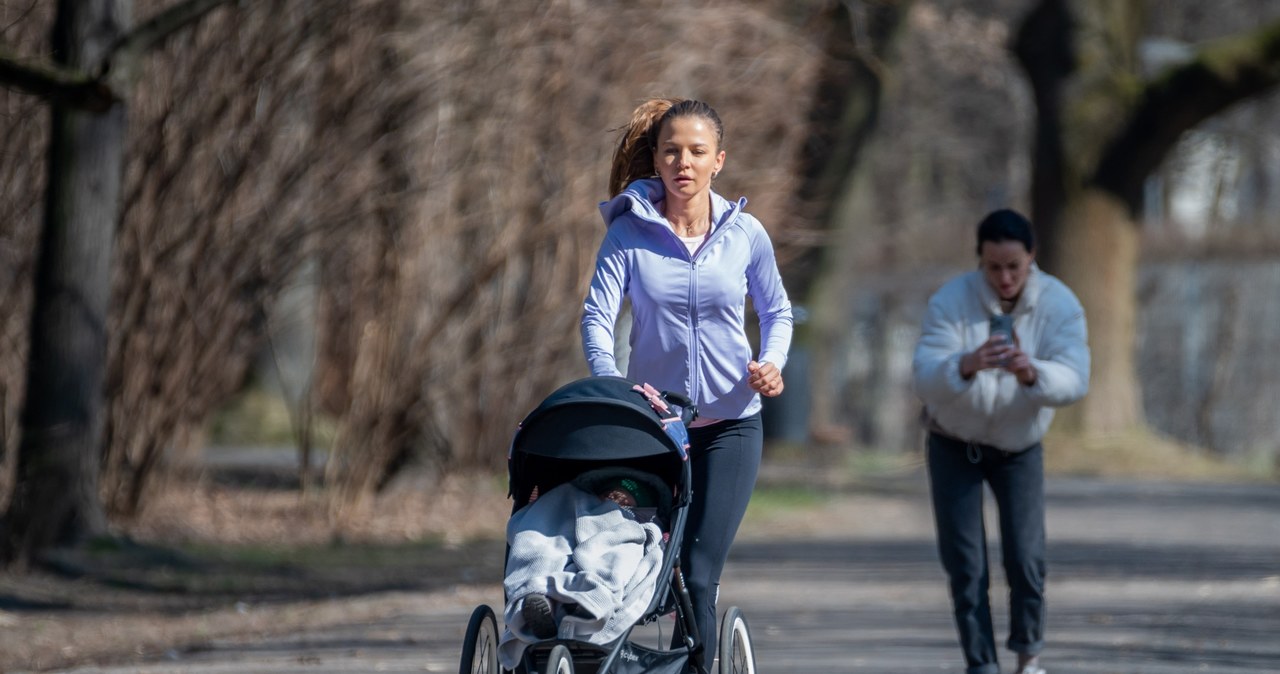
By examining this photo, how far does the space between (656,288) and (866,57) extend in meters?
8.91

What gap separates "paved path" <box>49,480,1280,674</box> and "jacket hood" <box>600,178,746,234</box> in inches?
107

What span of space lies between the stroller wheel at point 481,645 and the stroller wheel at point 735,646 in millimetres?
663

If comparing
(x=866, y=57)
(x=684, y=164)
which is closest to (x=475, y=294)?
(x=866, y=57)

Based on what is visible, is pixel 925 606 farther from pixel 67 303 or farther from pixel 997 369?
pixel 67 303

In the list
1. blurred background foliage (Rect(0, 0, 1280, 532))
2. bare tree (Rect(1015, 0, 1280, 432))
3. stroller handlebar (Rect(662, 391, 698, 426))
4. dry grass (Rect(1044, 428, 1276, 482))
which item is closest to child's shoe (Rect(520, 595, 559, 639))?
stroller handlebar (Rect(662, 391, 698, 426))

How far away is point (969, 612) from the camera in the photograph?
690cm

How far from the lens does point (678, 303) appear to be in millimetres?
5504

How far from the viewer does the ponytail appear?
19.1 feet

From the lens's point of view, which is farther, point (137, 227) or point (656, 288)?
point (137, 227)

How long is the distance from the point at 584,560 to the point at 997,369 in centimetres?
244

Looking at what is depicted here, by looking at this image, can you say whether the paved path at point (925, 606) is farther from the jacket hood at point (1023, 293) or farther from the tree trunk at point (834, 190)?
the tree trunk at point (834, 190)

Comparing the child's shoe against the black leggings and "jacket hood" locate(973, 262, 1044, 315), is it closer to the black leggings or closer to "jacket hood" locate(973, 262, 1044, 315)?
the black leggings

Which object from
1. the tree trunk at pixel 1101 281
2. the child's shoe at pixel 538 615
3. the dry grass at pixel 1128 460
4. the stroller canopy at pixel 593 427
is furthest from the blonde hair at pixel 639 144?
the tree trunk at pixel 1101 281

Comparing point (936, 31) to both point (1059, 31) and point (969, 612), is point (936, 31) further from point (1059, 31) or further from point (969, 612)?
point (969, 612)
